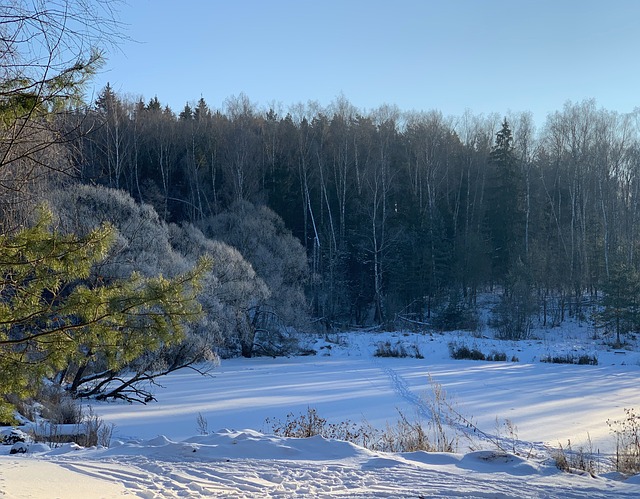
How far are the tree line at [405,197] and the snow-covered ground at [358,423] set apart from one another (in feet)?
27.9

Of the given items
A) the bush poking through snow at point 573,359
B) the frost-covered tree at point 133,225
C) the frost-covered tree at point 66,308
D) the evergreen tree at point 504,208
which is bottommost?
the bush poking through snow at point 573,359

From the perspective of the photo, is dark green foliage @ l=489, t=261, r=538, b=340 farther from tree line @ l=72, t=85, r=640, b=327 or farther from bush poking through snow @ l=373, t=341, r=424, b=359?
bush poking through snow @ l=373, t=341, r=424, b=359

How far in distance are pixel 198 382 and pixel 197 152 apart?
21892 millimetres

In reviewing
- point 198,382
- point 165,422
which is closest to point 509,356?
point 198,382

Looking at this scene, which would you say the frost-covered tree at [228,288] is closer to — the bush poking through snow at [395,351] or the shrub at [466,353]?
the bush poking through snow at [395,351]

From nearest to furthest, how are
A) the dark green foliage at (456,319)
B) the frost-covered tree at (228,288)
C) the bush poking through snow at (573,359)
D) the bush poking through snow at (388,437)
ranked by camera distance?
1. the bush poking through snow at (388,437)
2. the frost-covered tree at (228,288)
3. the bush poking through snow at (573,359)
4. the dark green foliage at (456,319)

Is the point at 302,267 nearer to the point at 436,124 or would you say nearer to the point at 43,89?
the point at 436,124

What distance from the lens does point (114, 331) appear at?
14.3ft

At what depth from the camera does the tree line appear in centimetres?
3462

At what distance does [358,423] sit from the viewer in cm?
1100

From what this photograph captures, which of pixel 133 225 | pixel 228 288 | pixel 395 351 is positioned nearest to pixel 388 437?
pixel 133 225

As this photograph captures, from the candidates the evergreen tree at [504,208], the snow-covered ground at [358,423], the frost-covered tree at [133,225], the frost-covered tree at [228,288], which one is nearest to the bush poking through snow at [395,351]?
the snow-covered ground at [358,423]

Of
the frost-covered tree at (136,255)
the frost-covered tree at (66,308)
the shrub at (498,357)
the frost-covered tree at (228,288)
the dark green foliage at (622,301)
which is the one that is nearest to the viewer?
the frost-covered tree at (66,308)

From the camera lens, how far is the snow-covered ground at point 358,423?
491 cm
